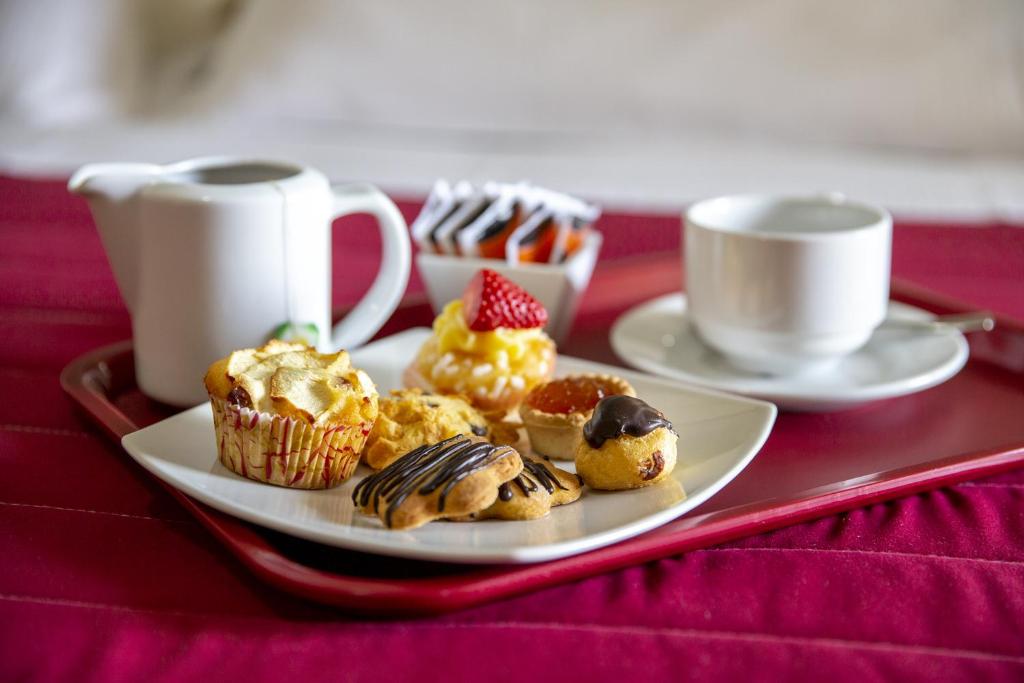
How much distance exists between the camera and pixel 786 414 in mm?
1076

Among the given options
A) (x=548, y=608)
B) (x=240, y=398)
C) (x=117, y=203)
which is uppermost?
(x=117, y=203)

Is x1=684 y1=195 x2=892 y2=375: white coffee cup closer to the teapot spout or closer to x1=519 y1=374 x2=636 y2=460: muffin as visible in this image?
x1=519 y1=374 x2=636 y2=460: muffin

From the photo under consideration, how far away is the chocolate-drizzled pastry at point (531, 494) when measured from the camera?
78 cm

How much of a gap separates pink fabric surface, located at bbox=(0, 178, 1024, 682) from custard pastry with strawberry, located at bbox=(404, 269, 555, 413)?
0.28 m

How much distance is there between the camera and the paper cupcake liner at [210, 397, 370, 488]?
0.83 metres

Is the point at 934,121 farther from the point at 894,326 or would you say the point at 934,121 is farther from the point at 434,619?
the point at 434,619

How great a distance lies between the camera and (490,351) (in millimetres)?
1035

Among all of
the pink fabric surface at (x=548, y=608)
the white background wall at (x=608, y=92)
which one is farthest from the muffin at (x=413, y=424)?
the white background wall at (x=608, y=92)

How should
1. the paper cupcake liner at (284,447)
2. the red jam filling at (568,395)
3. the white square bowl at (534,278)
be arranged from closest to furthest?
the paper cupcake liner at (284,447) < the red jam filling at (568,395) < the white square bowl at (534,278)

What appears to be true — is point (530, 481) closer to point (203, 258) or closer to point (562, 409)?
point (562, 409)

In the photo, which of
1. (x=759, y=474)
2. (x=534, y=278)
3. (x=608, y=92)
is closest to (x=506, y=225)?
(x=534, y=278)

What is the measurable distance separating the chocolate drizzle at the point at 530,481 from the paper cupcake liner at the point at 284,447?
0.14 meters

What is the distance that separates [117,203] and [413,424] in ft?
1.17

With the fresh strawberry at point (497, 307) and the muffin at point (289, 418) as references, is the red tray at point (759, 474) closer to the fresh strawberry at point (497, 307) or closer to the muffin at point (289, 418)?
the muffin at point (289, 418)
